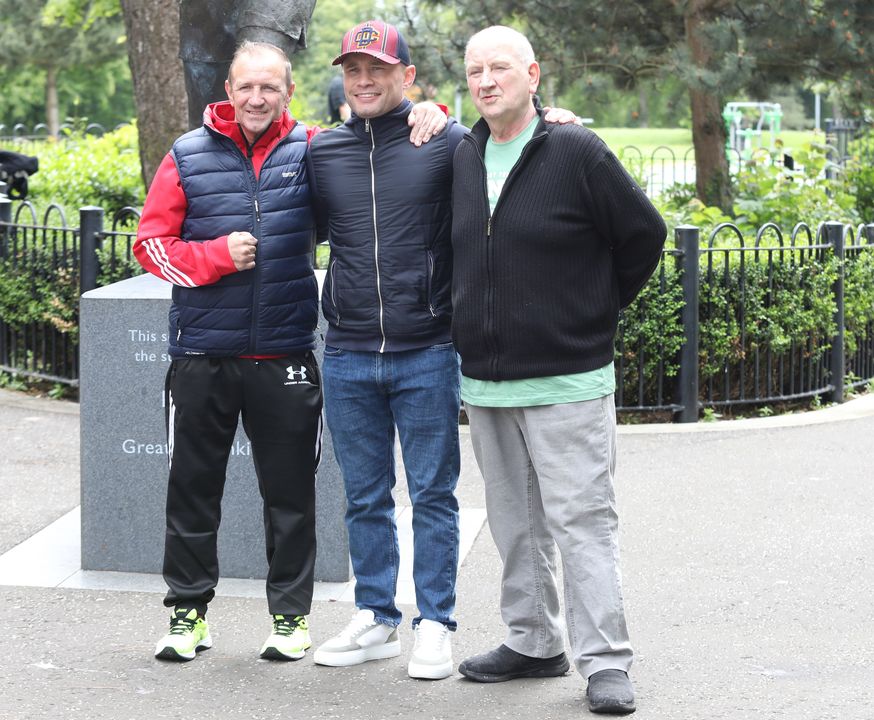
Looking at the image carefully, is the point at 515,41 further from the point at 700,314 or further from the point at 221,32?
the point at 700,314

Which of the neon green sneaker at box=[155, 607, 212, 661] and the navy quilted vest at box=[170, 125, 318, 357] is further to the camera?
the neon green sneaker at box=[155, 607, 212, 661]

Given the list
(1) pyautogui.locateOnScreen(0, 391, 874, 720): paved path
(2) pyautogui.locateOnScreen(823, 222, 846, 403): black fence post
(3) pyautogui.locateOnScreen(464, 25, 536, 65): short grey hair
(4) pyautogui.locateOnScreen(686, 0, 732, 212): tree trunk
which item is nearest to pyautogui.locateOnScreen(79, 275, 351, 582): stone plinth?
(1) pyautogui.locateOnScreen(0, 391, 874, 720): paved path

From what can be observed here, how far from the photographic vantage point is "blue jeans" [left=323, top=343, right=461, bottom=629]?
4.17 metres

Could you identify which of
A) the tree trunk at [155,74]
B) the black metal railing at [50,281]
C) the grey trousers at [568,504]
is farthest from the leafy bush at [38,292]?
the grey trousers at [568,504]

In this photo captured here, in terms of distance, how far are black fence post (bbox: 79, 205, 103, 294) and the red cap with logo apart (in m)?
4.54

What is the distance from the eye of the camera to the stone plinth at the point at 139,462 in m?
5.08

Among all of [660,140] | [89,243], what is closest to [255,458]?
[89,243]

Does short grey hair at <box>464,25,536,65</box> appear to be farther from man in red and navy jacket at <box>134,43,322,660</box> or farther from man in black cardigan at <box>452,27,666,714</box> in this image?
man in red and navy jacket at <box>134,43,322,660</box>

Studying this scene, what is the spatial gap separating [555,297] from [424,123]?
2.29 ft

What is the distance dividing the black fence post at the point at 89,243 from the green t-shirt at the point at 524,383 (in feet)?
15.9

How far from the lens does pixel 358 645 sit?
4.35 m

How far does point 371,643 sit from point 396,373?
0.91m

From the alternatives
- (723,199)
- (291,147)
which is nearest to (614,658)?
(291,147)

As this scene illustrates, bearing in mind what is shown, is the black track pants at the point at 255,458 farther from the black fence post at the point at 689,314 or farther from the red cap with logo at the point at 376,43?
the black fence post at the point at 689,314
